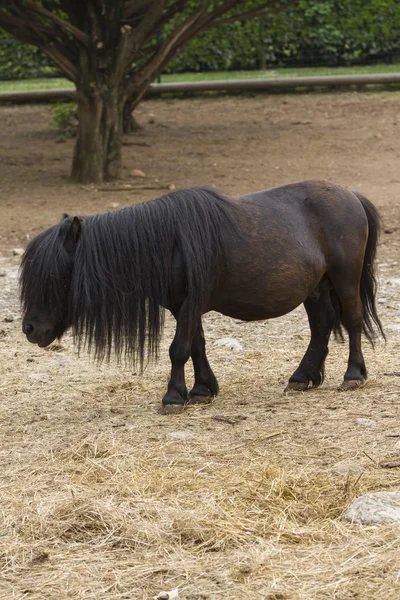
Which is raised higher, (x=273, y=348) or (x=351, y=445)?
(x=351, y=445)

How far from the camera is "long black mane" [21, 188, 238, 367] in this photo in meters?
5.46

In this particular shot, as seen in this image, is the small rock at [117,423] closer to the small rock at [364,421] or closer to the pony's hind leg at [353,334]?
the small rock at [364,421]

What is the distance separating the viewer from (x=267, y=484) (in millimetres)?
4230

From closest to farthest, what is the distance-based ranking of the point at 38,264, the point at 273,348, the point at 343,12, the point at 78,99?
the point at 38,264 → the point at 273,348 → the point at 78,99 → the point at 343,12

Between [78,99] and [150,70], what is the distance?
1212 millimetres

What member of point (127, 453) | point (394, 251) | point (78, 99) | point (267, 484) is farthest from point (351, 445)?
point (78, 99)

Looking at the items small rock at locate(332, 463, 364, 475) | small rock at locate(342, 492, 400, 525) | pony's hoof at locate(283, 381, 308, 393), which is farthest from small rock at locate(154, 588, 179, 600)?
pony's hoof at locate(283, 381, 308, 393)

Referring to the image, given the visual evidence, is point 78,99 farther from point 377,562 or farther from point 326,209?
point 377,562

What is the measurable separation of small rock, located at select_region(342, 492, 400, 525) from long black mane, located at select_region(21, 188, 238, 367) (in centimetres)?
193

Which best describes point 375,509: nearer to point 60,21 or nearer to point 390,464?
point 390,464

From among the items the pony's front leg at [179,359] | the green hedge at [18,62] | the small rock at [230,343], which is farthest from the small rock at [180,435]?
the green hedge at [18,62]

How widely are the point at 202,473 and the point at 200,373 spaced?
4.99ft

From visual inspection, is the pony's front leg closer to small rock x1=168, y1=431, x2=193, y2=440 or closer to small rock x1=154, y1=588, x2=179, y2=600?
small rock x1=168, y1=431, x2=193, y2=440

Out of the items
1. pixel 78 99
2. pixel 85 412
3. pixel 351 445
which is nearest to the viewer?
pixel 351 445
